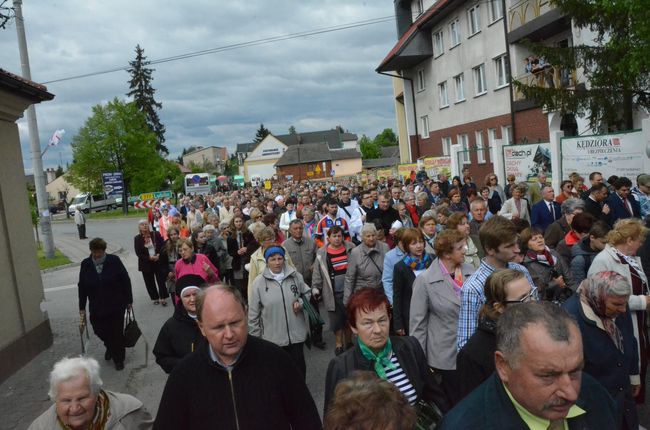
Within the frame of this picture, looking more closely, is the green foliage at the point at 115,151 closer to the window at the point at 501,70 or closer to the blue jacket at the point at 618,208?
the window at the point at 501,70

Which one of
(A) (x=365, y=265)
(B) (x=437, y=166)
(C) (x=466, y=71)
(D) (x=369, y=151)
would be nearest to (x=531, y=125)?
(B) (x=437, y=166)

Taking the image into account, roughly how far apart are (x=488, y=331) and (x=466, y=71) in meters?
28.2

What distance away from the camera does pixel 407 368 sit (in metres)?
3.31

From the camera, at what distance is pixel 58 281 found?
1709 cm

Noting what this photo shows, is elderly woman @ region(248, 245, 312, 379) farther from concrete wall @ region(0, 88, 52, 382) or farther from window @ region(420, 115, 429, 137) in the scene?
window @ region(420, 115, 429, 137)

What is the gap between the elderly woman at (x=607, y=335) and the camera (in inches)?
136

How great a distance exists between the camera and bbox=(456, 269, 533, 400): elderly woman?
3.20 m

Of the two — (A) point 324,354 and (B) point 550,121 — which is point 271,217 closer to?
(A) point 324,354

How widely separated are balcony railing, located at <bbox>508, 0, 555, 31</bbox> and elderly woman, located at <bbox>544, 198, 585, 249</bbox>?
17.0m

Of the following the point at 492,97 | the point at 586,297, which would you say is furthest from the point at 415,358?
the point at 492,97

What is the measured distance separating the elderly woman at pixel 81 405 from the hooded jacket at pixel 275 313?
2.13 m

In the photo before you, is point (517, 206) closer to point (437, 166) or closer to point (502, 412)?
point (502, 412)

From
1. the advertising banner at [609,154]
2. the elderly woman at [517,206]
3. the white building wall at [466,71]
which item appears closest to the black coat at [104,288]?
the elderly woman at [517,206]

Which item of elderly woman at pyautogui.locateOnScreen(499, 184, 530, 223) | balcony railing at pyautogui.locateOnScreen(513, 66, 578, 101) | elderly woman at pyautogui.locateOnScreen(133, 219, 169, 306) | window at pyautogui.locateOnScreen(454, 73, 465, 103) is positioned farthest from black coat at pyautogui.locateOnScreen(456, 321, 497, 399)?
window at pyautogui.locateOnScreen(454, 73, 465, 103)
